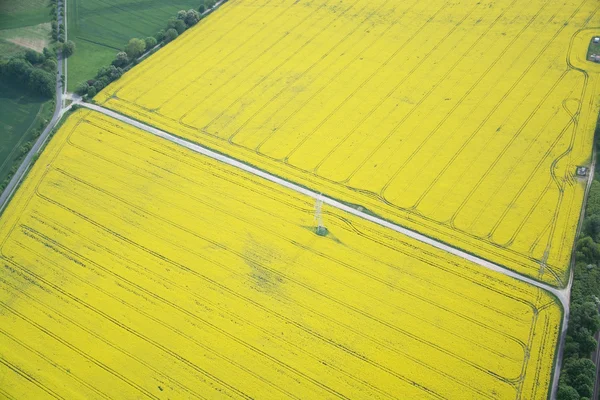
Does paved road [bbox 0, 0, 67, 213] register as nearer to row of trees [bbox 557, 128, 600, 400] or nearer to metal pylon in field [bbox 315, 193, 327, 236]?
metal pylon in field [bbox 315, 193, 327, 236]

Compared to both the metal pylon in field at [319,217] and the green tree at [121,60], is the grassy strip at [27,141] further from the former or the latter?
the metal pylon in field at [319,217]

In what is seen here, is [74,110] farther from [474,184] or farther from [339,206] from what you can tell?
[474,184]

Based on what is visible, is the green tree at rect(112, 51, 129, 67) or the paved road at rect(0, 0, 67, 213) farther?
the green tree at rect(112, 51, 129, 67)

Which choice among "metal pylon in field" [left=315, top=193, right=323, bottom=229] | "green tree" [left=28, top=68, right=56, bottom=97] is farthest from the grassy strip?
"metal pylon in field" [left=315, top=193, right=323, bottom=229]

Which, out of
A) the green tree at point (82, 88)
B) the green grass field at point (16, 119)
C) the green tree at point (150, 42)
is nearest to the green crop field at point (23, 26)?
the green grass field at point (16, 119)

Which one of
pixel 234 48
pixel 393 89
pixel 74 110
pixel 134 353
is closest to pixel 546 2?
pixel 393 89

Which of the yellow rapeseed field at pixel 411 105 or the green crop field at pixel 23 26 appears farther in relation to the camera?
the green crop field at pixel 23 26

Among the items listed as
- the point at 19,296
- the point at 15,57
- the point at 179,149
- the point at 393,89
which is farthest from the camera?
the point at 15,57
